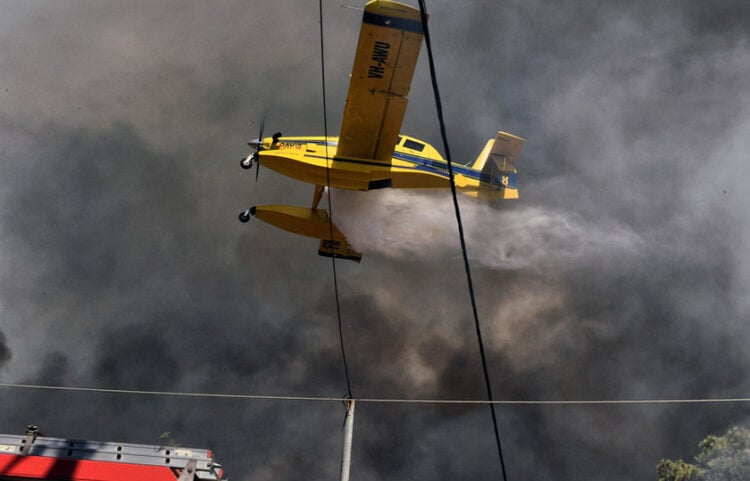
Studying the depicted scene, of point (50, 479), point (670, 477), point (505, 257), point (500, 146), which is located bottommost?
point (50, 479)

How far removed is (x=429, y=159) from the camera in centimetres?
3356

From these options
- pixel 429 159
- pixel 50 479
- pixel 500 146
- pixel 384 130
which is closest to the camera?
pixel 50 479

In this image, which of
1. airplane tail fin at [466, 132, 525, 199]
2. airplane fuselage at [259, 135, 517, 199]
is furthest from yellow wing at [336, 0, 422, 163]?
airplane tail fin at [466, 132, 525, 199]

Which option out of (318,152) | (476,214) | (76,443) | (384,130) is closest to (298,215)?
(318,152)

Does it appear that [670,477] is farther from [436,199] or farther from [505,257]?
[436,199]

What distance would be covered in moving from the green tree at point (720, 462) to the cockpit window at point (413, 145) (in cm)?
2031

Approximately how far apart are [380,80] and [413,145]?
498 centimetres

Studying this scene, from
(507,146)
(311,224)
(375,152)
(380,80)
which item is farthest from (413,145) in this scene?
(311,224)

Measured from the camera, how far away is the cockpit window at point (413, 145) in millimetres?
33469

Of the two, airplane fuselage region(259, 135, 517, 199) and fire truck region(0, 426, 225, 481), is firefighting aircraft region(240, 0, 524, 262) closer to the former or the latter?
airplane fuselage region(259, 135, 517, 199)

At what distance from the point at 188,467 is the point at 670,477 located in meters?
30.3

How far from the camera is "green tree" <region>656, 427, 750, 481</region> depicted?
1403 inches

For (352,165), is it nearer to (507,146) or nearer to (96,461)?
(507,146)

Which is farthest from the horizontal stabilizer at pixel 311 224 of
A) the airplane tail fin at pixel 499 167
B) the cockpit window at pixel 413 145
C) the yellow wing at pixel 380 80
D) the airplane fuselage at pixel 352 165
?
the airplane tail fin at pixel 499 167
